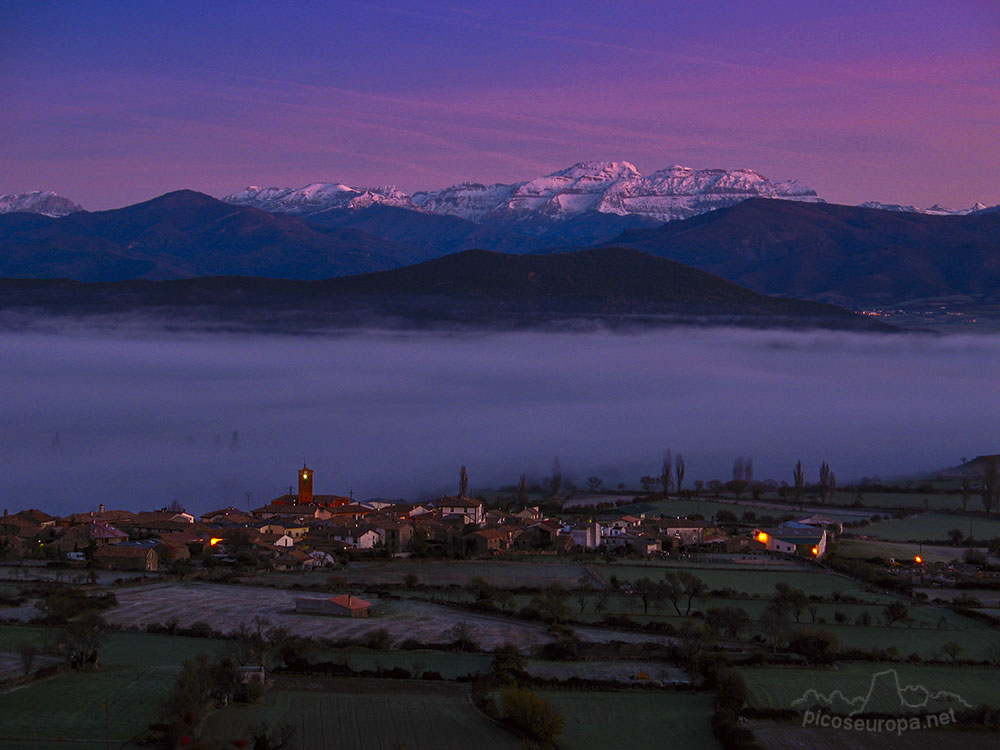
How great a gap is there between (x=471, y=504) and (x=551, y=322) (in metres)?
113

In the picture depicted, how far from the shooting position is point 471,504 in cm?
4834

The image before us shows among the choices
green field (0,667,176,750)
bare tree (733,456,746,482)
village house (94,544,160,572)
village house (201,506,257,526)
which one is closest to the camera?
green field (0,667,176,750)

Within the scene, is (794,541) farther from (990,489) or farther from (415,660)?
(415,660)

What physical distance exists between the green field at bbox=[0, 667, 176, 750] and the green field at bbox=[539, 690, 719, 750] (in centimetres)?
566

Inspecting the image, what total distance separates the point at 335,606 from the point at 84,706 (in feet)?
28.5

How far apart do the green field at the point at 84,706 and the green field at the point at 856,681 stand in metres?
8.68

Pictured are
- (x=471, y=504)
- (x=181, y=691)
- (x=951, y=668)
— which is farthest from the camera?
(x=471, y=504)

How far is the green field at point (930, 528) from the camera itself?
45062 mm

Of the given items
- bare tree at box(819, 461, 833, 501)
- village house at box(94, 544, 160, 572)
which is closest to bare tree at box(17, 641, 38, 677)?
village house at box(94, 544, 160, 572)

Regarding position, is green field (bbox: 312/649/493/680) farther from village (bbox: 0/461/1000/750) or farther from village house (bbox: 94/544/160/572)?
village house (bbox: 94/544/160/572)

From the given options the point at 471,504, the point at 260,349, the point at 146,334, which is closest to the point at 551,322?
the point at 260,349

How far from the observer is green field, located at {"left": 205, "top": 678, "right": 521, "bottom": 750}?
1773 cm

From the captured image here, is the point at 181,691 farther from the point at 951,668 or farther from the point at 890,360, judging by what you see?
the point at 890,360

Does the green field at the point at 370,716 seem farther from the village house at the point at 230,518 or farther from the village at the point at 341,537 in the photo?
the village house at the point at 230,518
